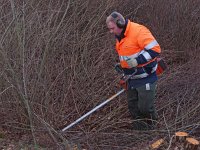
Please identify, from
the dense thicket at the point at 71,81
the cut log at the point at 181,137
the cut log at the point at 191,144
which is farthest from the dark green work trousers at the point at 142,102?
the cut log at the point at 191,144

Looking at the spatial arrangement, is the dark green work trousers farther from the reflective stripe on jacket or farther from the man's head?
the man's head

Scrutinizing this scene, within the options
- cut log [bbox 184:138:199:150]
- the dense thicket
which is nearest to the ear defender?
the dense thicket

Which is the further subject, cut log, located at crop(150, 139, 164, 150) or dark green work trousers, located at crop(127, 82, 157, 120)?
dark green work trousers, located at crop(127, 82, 157, 120)

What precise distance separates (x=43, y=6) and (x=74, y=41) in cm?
83

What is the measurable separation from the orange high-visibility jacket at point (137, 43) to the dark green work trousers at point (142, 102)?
0.37m

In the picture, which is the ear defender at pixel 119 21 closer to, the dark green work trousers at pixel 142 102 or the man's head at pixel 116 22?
the man's head at pixel 116 22

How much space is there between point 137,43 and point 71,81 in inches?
64.9

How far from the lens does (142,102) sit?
5.31 metres

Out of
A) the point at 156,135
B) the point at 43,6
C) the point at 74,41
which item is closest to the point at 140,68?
the point at 156,135

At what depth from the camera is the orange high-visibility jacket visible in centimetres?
491

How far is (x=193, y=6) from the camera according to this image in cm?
851

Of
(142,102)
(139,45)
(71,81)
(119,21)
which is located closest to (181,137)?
(142,102)

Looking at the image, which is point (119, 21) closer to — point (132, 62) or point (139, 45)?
point (139, 45)

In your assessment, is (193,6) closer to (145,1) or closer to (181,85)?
(145,1)
